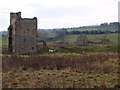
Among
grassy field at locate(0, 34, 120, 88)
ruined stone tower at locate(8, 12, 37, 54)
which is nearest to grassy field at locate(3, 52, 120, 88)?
grassy field at locate(0, 34, 120, 88)

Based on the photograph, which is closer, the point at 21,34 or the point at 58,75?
the point at 58,75

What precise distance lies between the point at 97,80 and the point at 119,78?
1.31m

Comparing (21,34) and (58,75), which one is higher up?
(21,34)

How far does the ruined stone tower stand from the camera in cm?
3591

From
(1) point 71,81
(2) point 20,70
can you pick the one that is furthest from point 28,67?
(1) point 71,81

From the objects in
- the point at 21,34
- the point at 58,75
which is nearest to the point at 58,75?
the point at 58,75

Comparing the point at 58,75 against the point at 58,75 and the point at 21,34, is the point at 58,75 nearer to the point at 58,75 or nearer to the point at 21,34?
the point at 58,75

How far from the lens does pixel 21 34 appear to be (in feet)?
119

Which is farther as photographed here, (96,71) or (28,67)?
(28,67)

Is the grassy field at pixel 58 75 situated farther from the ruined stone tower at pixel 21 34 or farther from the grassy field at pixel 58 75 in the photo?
the ruined stone tower at pixel 21 34

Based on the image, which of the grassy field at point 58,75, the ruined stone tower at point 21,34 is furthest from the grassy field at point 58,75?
the ruined stone tower at point 21,34

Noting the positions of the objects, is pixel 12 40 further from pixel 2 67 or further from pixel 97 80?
pixel 97 80

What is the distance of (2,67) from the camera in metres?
18.8

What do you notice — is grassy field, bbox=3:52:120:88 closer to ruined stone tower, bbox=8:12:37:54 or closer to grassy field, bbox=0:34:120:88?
grassy field, bbox=0:34:120:88
